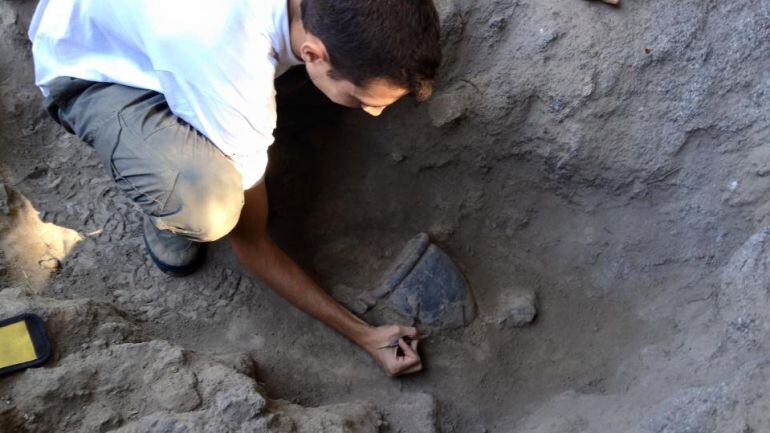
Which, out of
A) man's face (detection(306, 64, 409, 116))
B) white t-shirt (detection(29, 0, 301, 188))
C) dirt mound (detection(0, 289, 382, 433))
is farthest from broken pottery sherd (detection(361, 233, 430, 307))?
man's face (detection(306, 64, 409, 116))

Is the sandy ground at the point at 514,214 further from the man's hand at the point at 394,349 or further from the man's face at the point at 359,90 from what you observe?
the man's face at the point at 359,90

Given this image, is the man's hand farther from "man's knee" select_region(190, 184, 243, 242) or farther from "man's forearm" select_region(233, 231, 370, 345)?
"man's knee" select_region(190, 184, 243, 242)

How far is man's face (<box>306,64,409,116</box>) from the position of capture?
128cm

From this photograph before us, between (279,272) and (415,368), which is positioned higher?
(279,272)

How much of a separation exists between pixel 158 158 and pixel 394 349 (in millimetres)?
729

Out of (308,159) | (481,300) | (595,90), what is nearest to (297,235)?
(308,159)

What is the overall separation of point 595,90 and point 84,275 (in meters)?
1.31

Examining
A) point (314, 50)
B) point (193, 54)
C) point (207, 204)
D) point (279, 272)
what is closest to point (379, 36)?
point (314, 50)

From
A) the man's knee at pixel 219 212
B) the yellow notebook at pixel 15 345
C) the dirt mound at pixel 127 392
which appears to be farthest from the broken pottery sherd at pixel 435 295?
the yellow notebook at pixel 15 345

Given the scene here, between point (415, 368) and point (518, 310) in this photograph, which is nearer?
point (415, 368)

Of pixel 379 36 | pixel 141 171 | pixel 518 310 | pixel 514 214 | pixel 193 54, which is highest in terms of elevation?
pixel 379 36

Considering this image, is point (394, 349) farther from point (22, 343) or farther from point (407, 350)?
point (22, 343)

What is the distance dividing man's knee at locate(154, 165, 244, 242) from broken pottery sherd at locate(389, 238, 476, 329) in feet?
1.83

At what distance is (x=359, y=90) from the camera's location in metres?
1.31
